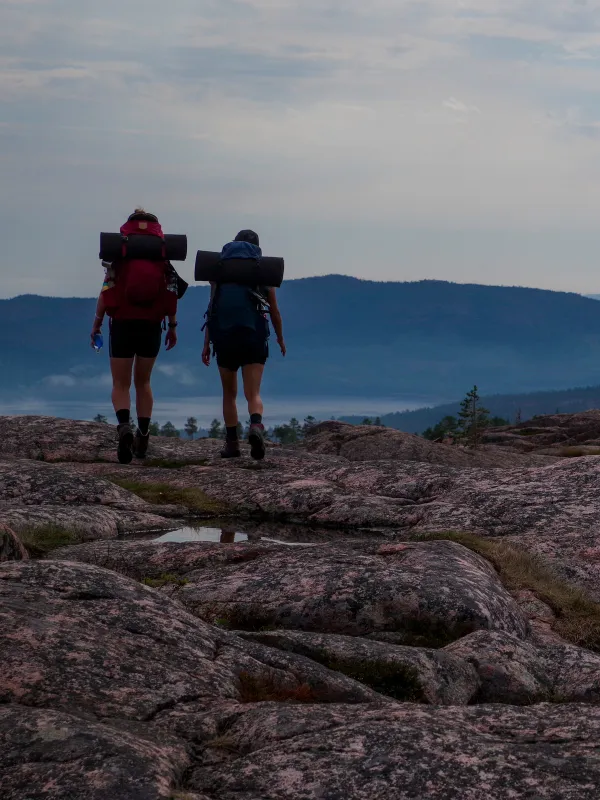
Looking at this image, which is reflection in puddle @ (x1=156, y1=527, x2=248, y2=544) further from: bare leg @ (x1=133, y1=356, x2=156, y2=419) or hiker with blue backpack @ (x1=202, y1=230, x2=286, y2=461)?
bare leg @ (x1=133, y1=356, x2=156, y2=419)

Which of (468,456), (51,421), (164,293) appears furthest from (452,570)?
(51,421)

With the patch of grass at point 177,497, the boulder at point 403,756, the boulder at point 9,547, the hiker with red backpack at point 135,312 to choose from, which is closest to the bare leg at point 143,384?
the hiker with red backpack at point 135,312

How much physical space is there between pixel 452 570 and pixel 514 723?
4.90 m

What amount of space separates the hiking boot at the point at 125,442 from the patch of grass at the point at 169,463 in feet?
3.77

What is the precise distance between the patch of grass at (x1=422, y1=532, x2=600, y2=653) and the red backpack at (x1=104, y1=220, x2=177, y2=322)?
753 centimetres

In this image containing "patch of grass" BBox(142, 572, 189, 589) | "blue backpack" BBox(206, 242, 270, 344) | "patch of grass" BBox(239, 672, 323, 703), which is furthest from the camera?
"blue backpack" BBox(206, 242, 270, 344)

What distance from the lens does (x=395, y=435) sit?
29156 millimetres

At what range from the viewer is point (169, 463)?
22.9 metres

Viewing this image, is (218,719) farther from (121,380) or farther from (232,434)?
(232,434)

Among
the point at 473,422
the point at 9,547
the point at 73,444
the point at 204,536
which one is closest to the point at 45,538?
the point at 204,536

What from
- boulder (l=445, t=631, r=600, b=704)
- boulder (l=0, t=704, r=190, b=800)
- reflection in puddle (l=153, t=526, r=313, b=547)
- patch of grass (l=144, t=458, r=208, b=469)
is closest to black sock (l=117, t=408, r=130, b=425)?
patch of grass (l=144, t=458, r=208, b=469)

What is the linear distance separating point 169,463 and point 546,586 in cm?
1124

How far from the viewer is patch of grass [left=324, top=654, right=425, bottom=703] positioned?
8828 mm

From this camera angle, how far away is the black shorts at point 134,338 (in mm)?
20141
